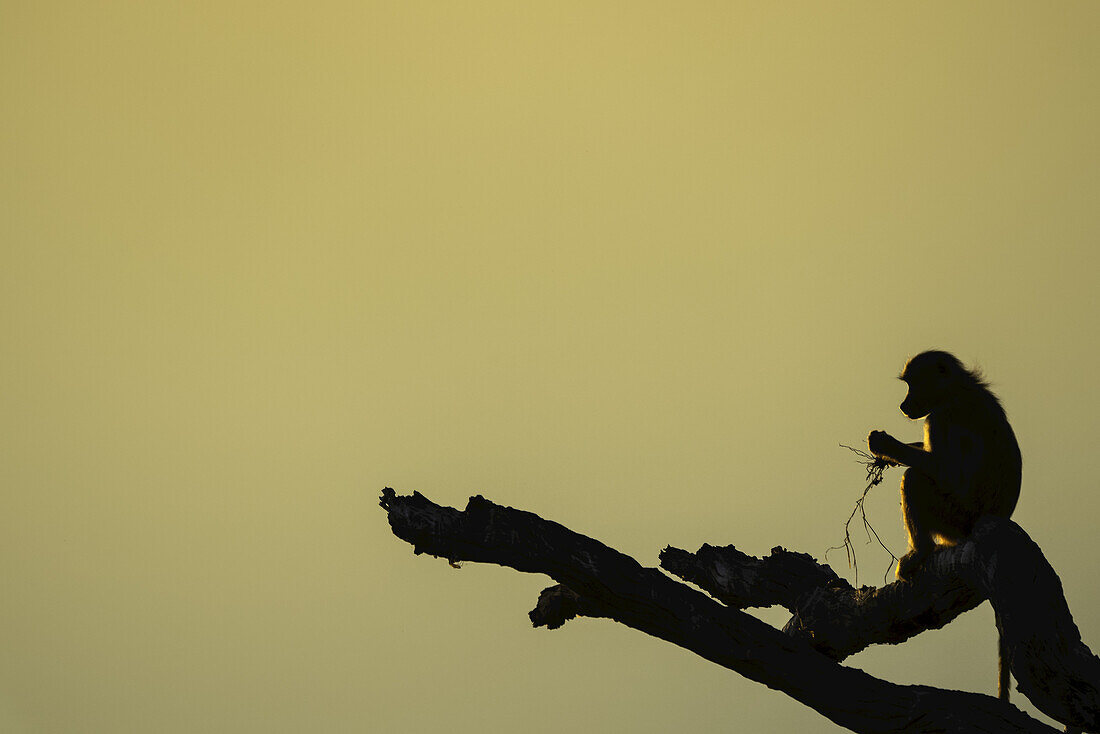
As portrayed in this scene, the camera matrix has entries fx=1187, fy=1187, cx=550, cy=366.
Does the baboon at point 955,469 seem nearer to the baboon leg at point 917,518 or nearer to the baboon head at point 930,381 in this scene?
the baboon leg at point 917,518

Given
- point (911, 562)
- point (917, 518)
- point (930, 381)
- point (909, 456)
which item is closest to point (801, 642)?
point (911, 562)

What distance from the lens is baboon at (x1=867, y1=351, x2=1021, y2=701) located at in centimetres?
1043

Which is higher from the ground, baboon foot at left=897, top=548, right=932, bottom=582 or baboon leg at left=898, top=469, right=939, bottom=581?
baboon leg at left=898, top=469, right=939, bottom=581

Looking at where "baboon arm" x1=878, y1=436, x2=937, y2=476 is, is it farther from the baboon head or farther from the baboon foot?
the baboon head

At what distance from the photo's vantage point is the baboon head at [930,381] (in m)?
11.7

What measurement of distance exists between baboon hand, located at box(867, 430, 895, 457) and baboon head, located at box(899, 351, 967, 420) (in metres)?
0.91

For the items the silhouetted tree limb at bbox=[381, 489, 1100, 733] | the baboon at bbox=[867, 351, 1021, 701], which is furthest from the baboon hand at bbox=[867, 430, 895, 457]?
the silhouetted tree limb at bbox=[381, 489, 1100, 733]

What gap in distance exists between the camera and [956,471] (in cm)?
1066

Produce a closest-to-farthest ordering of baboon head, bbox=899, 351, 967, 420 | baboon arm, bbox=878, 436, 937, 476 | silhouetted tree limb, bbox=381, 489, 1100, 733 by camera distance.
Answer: silhouetted tree limb, bbox=381, 489, 1100, 733, baboon arm, bbox=878, 436, 937, 476, baboon head, bbox=899, 351, 967, 420

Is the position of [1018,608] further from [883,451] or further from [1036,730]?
[883,451]

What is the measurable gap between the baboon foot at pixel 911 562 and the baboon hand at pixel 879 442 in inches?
37.6

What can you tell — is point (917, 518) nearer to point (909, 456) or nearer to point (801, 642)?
point (909, 456)

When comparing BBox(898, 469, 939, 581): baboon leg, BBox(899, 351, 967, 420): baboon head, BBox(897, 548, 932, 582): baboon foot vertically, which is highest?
BBox(899, 351, 967, 420): baboon head

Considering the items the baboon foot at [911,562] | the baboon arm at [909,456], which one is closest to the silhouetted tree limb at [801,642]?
the baboon foot at [911,562]
